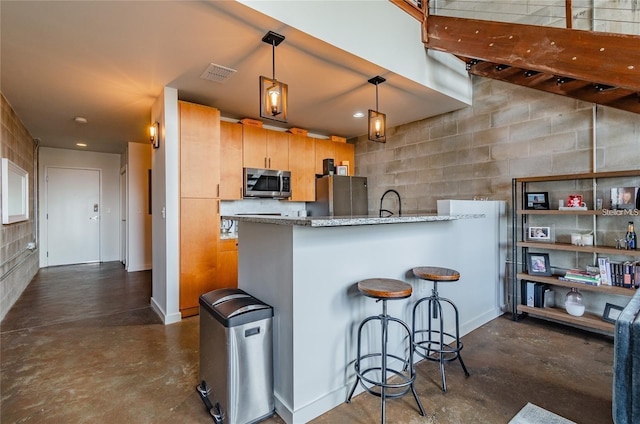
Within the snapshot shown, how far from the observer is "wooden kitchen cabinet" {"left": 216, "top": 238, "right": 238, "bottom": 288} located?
3.73 m

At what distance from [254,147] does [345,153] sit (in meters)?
1.88

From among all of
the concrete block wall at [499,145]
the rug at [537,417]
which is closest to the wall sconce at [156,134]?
the concrete block wall at [499,145]

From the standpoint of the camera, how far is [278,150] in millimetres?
4742

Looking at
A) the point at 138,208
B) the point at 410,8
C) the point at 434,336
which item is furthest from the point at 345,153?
the point at 138,208

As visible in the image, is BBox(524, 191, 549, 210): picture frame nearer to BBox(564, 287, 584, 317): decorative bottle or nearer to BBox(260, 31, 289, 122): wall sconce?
BBox(564, 287, 584, 317): decorative bottle

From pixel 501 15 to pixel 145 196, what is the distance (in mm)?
A: 6593

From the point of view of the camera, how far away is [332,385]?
1.91 metres

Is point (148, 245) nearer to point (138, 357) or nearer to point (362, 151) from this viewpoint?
point (138, 357)

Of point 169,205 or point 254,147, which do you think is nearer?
point 169,205

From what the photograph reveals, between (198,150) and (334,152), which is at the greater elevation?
(334,152)

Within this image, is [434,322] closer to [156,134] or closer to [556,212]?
[556,212]

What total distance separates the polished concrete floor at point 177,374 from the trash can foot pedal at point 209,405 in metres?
0.05

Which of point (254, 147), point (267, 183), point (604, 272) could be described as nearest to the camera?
point (604, 272)

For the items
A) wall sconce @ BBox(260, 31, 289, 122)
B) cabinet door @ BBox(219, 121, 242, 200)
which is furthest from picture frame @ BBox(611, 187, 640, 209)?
cabinet door @ BBox(219, 121, 242, 200)
